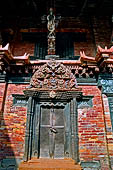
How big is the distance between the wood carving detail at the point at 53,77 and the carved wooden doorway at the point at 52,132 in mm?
709

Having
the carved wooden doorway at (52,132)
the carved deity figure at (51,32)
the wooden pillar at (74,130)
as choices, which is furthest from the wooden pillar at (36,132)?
the carved deity figure at (51,32)

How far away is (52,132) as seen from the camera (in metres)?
4.43

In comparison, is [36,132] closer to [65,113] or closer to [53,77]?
[65,113]

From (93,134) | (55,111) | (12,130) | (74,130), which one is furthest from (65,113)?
(12,130)

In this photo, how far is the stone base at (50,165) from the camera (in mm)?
3742

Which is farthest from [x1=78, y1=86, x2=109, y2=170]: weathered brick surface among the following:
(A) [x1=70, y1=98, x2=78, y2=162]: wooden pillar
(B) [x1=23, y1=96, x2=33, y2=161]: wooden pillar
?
(B) [x1=23, y1=96, x2=33, y2=161]: wooden pillar

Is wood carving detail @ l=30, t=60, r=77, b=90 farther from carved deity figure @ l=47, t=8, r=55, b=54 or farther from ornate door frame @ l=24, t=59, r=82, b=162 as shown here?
carved deity figure @ l=47, t=8, r=55, b=54

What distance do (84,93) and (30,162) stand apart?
97.5 inches

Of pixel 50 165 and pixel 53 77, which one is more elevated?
pixel 53 77

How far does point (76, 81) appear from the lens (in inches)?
194

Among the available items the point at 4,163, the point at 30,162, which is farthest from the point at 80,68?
the point at 4,163

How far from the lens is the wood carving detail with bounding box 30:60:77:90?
4.80 metres

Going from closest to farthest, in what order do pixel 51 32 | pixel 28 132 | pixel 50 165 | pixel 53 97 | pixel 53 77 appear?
pixel 50 165 < pixel 28 132 < pixel 53 97 < pixel 53 77 < pixel 51 32

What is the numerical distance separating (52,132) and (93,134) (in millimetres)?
1157
